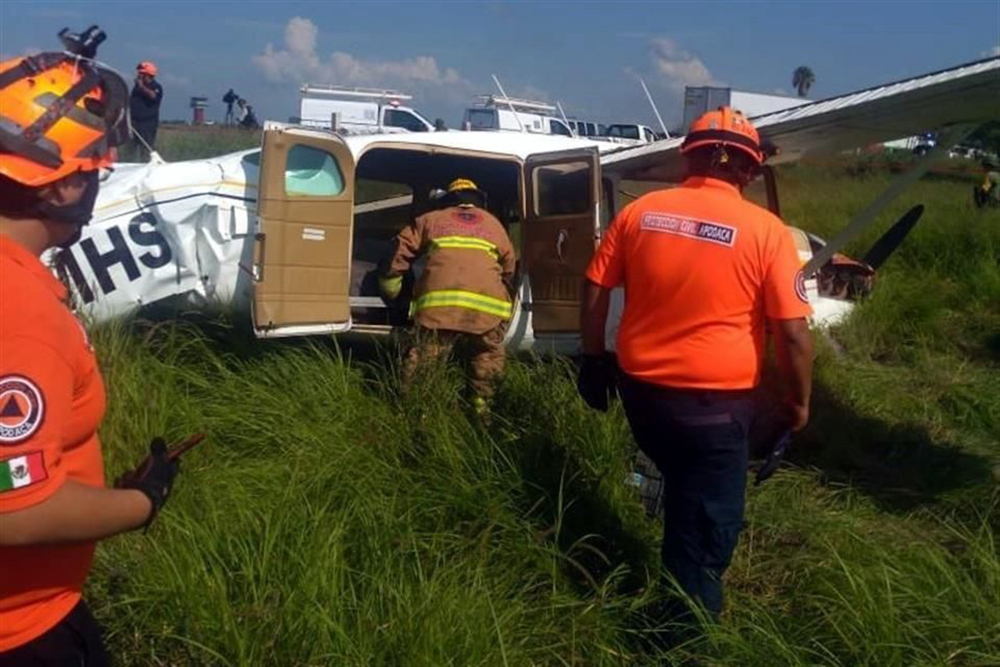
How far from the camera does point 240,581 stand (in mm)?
3416

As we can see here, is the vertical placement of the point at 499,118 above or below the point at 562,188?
above

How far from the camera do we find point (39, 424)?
157 centimetres

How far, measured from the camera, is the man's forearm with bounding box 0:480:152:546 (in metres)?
1.59

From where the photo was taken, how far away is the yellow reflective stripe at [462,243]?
6.22 meters

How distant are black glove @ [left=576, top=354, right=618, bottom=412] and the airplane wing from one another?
2.02 metres

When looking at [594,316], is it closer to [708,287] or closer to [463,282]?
[708,287]

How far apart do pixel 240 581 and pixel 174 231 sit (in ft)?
11.3

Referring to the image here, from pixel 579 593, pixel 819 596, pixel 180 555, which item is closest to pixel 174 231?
pixel 180 555

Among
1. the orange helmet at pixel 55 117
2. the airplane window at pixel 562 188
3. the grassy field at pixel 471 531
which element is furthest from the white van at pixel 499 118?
the orange helmet at pixel 55 117

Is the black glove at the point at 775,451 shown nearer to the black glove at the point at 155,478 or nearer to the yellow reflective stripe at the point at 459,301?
the black glove at the point at 155,478

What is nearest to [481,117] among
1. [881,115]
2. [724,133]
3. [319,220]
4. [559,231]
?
[559,231]

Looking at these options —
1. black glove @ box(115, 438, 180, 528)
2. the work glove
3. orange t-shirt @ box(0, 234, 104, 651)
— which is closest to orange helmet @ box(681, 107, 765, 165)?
black glove @ box(115, 438, 180, 528)

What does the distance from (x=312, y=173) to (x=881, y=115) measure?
3149mm

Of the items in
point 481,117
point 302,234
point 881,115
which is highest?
point 481,117
